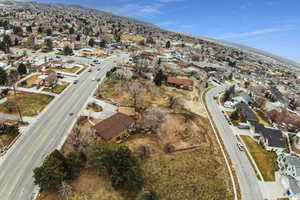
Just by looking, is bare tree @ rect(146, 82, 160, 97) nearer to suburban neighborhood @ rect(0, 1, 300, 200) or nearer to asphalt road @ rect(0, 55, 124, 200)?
suburban neighborhood @ rect(0, 1, 300, 200)

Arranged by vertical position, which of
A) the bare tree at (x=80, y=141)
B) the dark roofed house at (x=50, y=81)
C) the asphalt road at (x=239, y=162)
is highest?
the dark roofed house at (x=50, y=81)

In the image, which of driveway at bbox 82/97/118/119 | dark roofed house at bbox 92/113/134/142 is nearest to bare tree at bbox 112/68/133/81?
driveway at bbox 82/97/118/119

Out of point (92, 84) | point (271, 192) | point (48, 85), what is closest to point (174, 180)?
point (271, 192)

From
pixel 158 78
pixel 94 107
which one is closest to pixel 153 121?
pixel 94 107

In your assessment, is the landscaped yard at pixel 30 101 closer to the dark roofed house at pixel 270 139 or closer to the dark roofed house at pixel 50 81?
the dark roofed house at pixel 50 81

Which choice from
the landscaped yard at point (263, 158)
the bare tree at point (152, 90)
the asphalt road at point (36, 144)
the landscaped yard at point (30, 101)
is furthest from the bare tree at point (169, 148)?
the landscaped yard at point (30, 101)

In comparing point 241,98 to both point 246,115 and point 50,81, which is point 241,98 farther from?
point 50,81
